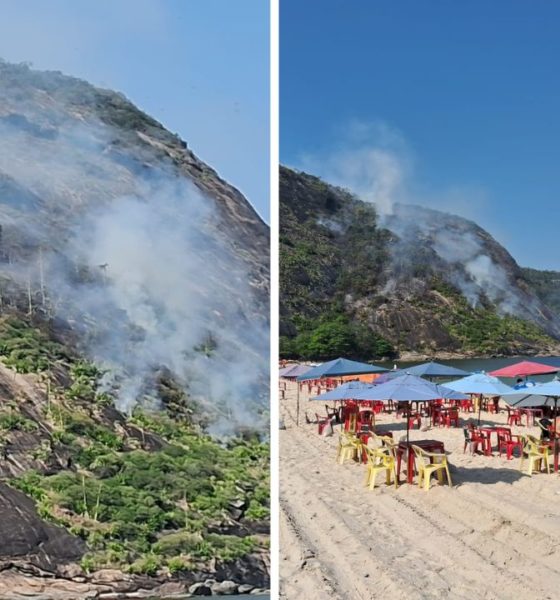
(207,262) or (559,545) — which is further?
(207,262)

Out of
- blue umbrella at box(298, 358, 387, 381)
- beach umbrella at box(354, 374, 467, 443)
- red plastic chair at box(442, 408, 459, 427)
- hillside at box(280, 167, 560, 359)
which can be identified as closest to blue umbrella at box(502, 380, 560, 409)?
beach umbrella at box(354, 374, 467, 443)

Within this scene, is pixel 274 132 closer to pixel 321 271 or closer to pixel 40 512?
pixel 40 512

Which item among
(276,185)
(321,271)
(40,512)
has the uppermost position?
(321,271)

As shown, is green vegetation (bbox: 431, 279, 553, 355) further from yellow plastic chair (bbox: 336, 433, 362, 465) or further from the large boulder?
the large boulder

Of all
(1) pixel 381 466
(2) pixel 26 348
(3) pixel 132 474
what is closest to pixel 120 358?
(2) pixel 26 348

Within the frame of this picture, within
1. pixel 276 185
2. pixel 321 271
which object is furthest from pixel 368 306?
pixel 276 185

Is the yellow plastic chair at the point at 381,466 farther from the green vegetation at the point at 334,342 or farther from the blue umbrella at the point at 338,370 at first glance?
the green vegetation at the point at 334,342

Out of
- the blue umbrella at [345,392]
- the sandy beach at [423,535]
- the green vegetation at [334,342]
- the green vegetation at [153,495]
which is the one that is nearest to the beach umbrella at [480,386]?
the sandy beach at [423,535]
